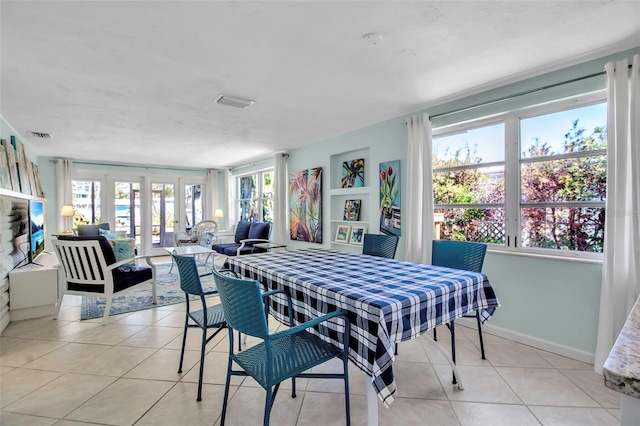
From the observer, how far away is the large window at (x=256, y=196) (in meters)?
6.39

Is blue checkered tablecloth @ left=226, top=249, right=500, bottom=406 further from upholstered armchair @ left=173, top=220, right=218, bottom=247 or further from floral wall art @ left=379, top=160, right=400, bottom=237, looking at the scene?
upholstered armchair @ left=173, top=220, right=218, bottom=247

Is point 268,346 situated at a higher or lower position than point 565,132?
lower

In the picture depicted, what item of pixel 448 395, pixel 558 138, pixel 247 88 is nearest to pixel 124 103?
pixel 247 88

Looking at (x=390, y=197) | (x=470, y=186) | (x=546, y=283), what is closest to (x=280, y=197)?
(x=390, y=197)

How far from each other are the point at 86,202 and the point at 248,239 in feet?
13.7

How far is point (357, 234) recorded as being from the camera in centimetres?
416

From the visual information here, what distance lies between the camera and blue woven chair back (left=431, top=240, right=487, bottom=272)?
220 cm

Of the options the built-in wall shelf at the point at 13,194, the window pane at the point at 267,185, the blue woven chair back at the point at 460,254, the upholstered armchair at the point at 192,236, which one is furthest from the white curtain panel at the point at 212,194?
the blue woven chair back at the point at 460,254

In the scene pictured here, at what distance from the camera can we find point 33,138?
438cm

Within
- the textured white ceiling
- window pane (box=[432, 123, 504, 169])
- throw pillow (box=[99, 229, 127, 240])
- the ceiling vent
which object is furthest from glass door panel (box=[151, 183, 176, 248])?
window pane (box=[432, 123, 504, 169])

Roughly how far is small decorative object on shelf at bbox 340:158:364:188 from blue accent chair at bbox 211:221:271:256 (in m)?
1.79

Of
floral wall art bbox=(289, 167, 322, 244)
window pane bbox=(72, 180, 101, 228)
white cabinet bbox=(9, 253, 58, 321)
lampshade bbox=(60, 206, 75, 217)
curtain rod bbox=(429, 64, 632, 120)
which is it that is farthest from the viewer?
window pane bbox=(72, 180, 101, 228)

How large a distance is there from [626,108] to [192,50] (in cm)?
293

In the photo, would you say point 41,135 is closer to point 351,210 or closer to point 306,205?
point 306,205
